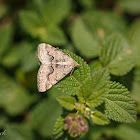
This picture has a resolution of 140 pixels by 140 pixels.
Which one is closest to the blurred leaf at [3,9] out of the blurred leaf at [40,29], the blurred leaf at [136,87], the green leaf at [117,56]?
the blurred leaf at [40,29]

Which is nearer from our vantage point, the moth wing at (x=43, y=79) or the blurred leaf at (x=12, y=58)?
the moth wing at (x=43, y=79)

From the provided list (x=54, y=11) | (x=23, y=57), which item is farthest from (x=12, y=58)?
(x=54, y=11)

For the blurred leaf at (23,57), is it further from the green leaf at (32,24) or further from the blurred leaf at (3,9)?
the blurred leaf at (3,9)

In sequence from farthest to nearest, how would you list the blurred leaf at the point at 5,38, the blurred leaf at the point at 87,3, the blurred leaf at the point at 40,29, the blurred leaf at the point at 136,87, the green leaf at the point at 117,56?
the blurred leaf at the point at 87,3 → the blurred leaf at the point at 5,38 → the blurred leaf at the point at 40,29 → the blurred leaf at the point at 136,87 → the green leaf at the point at 117,56

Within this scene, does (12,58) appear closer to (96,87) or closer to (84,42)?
(84,42)

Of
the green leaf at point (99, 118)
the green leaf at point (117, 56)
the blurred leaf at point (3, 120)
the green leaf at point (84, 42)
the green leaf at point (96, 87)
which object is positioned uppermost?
the green leaf at point (84, 42)
